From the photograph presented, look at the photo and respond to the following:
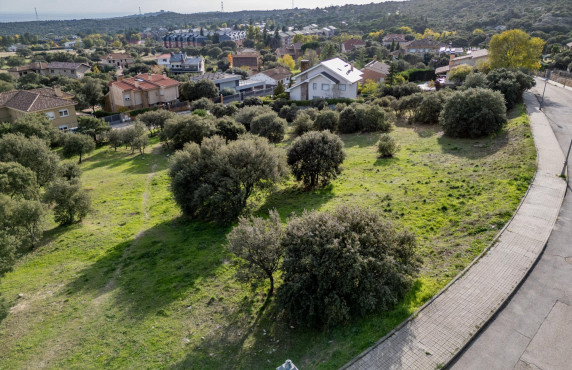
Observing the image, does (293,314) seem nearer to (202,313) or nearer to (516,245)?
(202,313)

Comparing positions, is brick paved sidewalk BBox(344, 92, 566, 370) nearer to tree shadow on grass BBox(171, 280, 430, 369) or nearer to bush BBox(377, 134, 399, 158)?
tree shadow on grass BBox(171, 280, 430, 369)

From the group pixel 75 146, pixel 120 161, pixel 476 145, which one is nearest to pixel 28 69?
pixel 75 146

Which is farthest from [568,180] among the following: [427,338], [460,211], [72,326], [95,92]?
[95,92]

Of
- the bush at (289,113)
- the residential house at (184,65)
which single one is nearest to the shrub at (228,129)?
the bush at (289,113)

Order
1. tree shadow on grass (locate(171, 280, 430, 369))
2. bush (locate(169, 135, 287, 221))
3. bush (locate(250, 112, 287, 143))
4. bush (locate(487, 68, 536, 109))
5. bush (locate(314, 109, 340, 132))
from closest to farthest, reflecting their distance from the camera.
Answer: tree shadow on grass (locate(171, 280, 430, 369)) < bush (locate(169, 135, 287, 221)) < bush (locate(487, 68, 536, 109)) < bush (locate(250, 112, 287, 143)) < bush (locate(314, 109, 340, 132))

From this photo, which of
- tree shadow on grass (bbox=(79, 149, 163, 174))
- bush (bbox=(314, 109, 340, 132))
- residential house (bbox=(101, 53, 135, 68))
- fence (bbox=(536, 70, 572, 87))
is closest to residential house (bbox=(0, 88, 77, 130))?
tree shadow on grass (bbox=(79, 149, 163, 174))

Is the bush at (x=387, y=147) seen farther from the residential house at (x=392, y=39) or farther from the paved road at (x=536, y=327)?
the residential house at (x=392, y=39)
